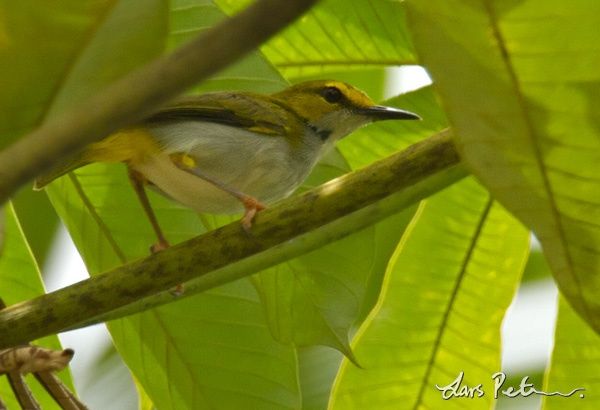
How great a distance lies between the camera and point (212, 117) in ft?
9.98

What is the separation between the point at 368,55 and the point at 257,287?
0.59 meters

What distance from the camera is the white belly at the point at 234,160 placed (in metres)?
2.78

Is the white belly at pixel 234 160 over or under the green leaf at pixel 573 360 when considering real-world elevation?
over

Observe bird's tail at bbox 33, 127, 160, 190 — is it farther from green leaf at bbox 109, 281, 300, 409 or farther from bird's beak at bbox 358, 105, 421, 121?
bird's beak at bbox 358, 105, 421, 121

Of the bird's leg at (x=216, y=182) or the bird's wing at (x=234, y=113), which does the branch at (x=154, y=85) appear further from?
the bird's wing at (x=234, y=113)

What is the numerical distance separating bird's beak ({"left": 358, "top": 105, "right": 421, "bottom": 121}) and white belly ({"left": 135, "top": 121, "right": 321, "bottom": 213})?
23 centimetres

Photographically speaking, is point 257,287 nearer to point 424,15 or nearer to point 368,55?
point 368,55

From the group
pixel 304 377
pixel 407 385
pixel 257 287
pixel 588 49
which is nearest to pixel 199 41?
pixel 588 49

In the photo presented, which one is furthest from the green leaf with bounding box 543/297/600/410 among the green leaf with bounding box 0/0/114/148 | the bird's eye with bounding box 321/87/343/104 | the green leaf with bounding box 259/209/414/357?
the bird's eye with bounding box 321/87/343/104

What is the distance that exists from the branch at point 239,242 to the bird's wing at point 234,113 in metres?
1.32

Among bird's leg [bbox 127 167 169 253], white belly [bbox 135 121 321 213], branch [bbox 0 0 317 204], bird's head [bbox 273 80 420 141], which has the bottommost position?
branch [bbox 0 0 317 204]

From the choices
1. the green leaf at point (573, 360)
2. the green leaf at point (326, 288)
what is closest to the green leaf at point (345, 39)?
the green leaf at point (326, 288)

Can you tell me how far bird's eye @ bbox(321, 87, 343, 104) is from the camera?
3.58 metres

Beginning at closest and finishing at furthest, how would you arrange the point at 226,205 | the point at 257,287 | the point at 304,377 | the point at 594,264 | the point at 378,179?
the point at 594,264
the point at 378,179
the point at 257,287
the point at 226,205
the point at 304,377
